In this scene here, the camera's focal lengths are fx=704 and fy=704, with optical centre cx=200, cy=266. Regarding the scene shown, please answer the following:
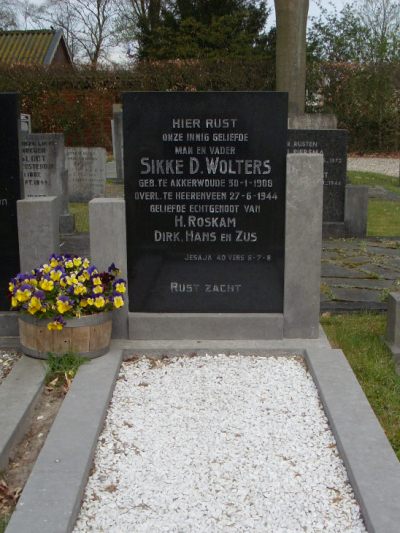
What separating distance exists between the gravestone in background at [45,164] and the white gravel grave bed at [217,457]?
6710 millimetres

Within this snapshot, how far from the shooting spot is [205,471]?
10.9ft

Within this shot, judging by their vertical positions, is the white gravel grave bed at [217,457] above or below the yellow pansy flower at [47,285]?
below

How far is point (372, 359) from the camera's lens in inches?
195

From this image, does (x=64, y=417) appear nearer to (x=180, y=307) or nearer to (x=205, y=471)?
(x=205, y=471)

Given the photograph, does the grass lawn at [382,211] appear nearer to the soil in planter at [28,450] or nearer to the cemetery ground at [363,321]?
the cemetery ground at [363,321]

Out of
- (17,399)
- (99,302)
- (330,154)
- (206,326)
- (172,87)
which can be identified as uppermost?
(172,87)

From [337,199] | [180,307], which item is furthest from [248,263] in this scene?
[337,199]

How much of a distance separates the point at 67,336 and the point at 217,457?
1515 millimetres

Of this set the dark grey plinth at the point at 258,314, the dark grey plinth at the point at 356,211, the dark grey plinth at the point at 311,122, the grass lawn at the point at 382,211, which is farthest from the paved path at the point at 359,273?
the dark grey plinth at the point at 311,122

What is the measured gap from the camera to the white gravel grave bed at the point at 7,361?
4602 millimetres

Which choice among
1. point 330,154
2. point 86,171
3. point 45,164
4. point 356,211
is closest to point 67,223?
point 45,164

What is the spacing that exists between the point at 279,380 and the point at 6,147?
2467 mm

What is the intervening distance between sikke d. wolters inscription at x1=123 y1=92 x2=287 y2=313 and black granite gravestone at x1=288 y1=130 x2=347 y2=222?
4.97 metres

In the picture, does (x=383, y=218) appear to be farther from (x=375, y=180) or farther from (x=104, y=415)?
(x=104, y=415)
